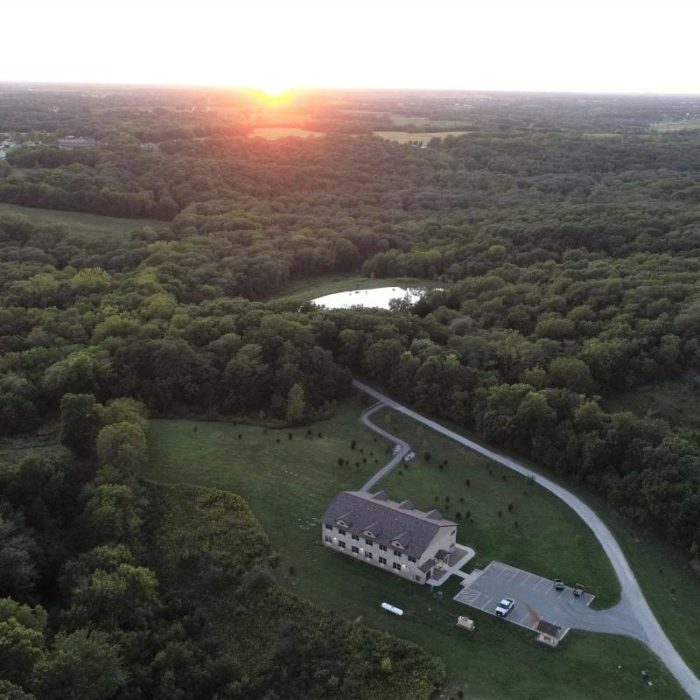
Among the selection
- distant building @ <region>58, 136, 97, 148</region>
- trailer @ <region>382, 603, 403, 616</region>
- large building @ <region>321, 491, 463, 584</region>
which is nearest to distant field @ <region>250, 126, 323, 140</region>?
distant building @ <region>58, 136, 97, 148</region>

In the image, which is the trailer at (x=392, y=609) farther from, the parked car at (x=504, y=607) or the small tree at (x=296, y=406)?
the small tree at (x=296, y=406)

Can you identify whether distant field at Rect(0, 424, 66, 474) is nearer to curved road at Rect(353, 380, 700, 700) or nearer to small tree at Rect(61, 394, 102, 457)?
small tree at Rect(61, 394, 102, 457)

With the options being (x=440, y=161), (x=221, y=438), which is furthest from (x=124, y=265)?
(x=440, y=161)

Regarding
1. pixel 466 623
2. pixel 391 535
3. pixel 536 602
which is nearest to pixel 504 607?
pixel 536 602

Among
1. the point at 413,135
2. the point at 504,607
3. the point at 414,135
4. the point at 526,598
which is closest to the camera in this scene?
the point at 504,607

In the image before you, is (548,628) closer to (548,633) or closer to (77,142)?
(548,633)

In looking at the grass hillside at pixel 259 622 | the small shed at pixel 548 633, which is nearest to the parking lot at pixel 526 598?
the small shed at pixel 548 633
